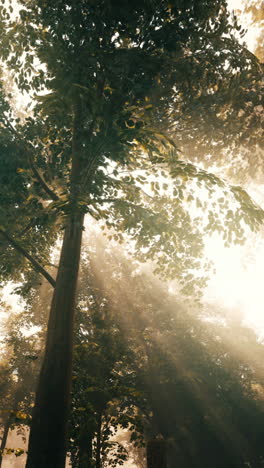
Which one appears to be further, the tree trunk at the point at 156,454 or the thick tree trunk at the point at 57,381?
the tree trunk at the point at 156,454

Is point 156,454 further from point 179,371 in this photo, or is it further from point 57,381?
point 179,371

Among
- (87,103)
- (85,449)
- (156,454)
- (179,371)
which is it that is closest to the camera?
(87,103)

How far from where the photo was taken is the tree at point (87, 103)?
5.38 m

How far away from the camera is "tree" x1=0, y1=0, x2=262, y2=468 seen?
5.38 metres

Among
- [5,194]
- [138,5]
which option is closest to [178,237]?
[5,194]

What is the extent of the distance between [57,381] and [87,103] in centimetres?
505

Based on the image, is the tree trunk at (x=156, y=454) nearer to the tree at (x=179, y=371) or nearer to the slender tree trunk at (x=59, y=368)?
the slender tree trunk at (x=59, y=368)

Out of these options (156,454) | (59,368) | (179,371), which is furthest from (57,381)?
(179,371)

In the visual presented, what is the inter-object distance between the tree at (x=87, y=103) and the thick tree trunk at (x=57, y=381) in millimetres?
16

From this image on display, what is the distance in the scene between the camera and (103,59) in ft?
19.9

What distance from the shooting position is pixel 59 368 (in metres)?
5.54

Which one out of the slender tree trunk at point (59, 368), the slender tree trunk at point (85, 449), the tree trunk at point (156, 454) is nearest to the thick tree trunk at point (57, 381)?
the slender tree trunk at point (59, 368)

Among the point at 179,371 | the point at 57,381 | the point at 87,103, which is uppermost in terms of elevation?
the point at 87,103

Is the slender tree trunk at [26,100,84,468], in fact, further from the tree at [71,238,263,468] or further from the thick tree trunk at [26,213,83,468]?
the tree at [71,238,263,468]
